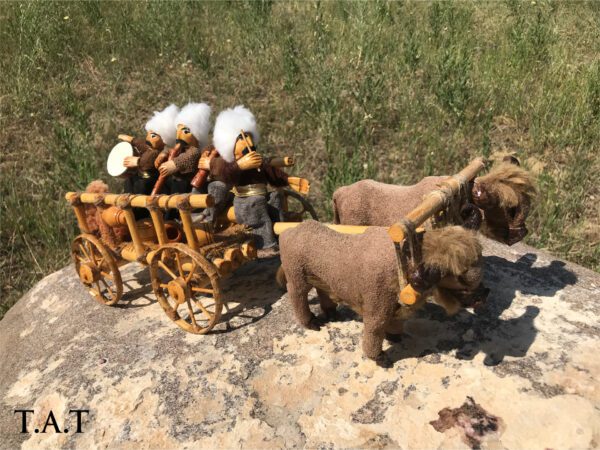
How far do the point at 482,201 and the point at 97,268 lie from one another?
2519 mm

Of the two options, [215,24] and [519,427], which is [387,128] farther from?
[519,427]

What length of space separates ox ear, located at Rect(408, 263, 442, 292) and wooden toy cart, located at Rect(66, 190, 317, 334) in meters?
1.18

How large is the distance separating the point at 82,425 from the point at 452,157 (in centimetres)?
371

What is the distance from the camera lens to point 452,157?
4.68 meters

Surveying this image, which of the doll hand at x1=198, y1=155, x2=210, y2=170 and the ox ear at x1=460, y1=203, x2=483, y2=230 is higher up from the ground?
the doll hand at x1=198, y1=155, x2=210, y2=170

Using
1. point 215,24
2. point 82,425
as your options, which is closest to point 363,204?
point 82,425

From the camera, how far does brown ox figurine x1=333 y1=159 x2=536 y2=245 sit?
8.28ft

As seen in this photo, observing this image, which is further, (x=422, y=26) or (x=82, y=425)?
(x=422, y=26)

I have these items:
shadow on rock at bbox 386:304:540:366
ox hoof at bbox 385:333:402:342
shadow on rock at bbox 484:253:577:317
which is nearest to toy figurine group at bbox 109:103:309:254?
ox hoof at bbox 385:333:402:342

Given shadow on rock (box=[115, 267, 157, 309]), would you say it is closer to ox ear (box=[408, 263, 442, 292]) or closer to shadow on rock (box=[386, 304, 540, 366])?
shadow on rock (box=[386, 304, 540, 366])

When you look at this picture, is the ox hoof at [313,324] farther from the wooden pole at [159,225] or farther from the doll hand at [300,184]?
the wooden pole at [159,225]

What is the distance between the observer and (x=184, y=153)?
10.2ft

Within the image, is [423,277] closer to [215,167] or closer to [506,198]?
[506,198]

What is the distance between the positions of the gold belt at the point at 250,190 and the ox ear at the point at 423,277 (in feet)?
3.86
